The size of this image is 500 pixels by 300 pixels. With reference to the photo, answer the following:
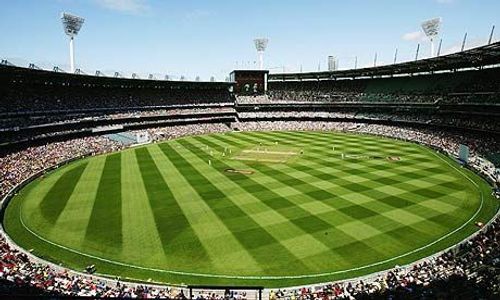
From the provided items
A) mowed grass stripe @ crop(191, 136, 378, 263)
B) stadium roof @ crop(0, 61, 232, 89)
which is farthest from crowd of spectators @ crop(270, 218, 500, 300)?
stadium roof @ crop(0, 61, 232, 89)

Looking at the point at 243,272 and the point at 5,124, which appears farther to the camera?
the point at 5,124

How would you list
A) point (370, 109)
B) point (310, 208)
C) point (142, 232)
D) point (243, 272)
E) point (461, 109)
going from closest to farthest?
1. point (243, 272)
2. point (142, 232)
3. point (310, 208)
4. point (461, 109)
5. point (370, 109)

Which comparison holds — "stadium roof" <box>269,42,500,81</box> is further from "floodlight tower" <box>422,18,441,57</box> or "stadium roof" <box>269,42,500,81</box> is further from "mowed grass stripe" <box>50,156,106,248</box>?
"mowed grass stripe" <box>50,156,106,248</box>

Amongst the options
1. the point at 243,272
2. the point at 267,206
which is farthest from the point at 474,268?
the point at 267,206

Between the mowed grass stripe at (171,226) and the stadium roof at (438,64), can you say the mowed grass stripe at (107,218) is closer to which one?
the mowed grass stripe at (171,226)

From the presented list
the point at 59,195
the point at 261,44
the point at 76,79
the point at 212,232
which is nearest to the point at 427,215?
the point at 212,232

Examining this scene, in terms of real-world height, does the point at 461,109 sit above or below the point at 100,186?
above

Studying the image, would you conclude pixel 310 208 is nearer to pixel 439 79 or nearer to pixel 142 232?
pixel 142 232
